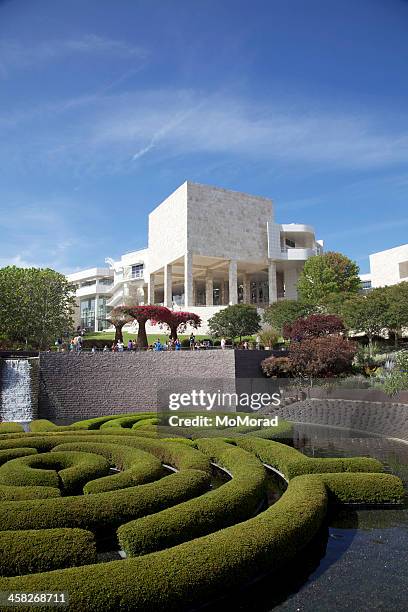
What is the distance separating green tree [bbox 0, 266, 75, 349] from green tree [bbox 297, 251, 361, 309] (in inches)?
1128

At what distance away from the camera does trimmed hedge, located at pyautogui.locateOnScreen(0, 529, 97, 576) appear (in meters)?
6.91

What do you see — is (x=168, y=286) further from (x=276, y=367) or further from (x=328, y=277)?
(x=276, y=367)

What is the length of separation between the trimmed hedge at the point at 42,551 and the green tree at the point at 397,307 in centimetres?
3736

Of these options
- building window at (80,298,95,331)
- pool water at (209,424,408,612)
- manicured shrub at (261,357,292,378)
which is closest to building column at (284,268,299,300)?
manicured shrub at (261,357,292,378)

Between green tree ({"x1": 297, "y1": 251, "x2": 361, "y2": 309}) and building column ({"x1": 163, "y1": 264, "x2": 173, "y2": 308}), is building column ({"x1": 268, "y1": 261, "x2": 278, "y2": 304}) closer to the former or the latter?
green tree ({"x1": 297, "y1": 251, "x2": 361, "y2": 309})

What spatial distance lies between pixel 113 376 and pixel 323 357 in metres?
14.2

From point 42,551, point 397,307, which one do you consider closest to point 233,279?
point 397,307

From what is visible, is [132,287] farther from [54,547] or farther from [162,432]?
[54,547]

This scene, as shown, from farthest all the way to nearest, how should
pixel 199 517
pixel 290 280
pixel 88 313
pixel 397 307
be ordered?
pixel 88 313 → pixel 290 280 → pixel 397 307 → pixel 199 517

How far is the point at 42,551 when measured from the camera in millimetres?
7043

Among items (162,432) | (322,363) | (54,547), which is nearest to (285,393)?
(322,363)

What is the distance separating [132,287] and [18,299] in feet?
129

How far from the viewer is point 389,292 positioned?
4312 centimetres

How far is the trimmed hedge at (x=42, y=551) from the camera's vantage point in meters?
6.91
